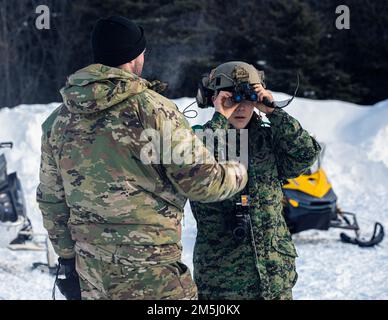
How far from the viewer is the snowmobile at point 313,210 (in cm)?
670

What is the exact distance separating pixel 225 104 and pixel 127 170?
735 millimetres

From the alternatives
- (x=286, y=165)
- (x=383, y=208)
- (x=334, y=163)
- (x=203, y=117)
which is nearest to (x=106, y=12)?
(x=203, y=117)

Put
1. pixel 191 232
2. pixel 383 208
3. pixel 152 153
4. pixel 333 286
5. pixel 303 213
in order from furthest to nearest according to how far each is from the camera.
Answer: pixel 383 208
pixel 191 232
pixel 303 213
pixel 333 286
pixel 152 153

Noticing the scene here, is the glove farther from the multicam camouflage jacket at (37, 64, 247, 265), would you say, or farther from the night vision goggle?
Result: the night vision goggle

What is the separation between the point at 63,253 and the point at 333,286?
3.38 metres

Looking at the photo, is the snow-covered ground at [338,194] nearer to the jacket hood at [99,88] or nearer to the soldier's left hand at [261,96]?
the soldier's left hand at [261,96]

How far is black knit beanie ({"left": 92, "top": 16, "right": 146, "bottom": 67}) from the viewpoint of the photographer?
2.41m

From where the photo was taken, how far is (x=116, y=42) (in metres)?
2.41

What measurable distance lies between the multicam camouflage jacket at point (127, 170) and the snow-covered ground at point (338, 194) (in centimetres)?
312

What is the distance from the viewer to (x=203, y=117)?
1161cm

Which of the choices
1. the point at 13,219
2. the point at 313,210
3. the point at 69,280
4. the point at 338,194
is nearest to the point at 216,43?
the point at 338,194

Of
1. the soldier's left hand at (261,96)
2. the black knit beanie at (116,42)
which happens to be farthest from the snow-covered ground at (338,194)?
the black knit beanie at (116,42)

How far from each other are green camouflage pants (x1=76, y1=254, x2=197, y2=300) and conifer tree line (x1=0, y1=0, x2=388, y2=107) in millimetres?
14519

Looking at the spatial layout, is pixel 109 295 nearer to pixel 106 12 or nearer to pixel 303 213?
pixel 303 213
